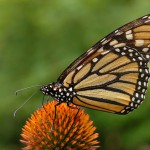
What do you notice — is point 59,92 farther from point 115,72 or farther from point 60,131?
point 115,72

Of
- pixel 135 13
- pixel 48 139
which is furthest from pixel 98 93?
pixel 135 13

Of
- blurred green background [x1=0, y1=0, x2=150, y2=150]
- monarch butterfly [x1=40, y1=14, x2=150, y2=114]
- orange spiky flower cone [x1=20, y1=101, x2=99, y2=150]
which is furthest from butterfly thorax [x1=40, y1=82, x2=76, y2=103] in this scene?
blurred green background [x1=0, y1=0, x2=150, y2=150]

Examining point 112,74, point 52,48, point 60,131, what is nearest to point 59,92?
point 60,131

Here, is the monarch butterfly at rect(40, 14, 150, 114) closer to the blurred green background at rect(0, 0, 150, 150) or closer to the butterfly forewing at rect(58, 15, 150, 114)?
the butterfly forewing at rect(58, 15, 150, 114)

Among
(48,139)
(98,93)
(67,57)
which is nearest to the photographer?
(48,139)

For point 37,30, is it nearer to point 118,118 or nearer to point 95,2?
point 95,2

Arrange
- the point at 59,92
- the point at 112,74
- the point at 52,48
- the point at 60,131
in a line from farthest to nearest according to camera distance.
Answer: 1. the point at 52,48
2. the point at 112,74
3. the point at 59,92
4. the point at 60,131
